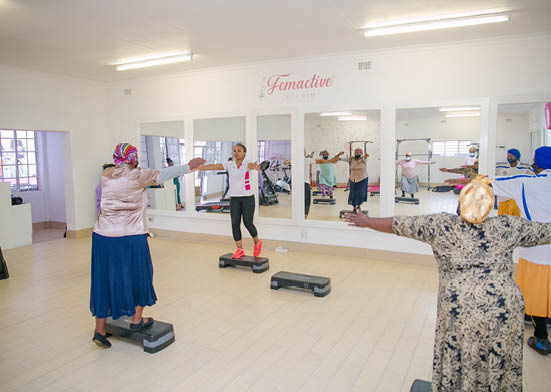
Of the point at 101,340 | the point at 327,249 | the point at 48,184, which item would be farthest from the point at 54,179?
the point at 101,340

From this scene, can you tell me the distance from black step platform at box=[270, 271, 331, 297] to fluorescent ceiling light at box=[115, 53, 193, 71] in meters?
3.66

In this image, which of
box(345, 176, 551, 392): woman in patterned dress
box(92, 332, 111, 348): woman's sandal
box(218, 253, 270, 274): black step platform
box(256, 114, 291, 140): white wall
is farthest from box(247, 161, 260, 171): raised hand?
box(345, 176, 551, 392): woman in patterned dress

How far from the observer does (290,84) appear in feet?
20.5

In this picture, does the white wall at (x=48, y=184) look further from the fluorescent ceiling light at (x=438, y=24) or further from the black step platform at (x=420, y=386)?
the black step platform at (x=420, y=386)

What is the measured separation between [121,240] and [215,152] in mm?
4146

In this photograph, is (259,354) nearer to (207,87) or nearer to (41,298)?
(41,298)

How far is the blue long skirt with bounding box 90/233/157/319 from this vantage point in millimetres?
3021

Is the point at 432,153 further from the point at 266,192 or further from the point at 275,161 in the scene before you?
the point at 266,192

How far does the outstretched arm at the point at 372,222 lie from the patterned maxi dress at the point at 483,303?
25 centimetres

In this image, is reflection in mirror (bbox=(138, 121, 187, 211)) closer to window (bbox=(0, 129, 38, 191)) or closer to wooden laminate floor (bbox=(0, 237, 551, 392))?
wooden laminate floor (bbox=(0, 237, 551, 392))

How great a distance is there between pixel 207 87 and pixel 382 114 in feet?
10.3

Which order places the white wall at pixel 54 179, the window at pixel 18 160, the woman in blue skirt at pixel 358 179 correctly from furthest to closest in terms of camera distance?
the white wall at pixel 54 179, the window at pixel 18 160, the woman in blue skirt at pixel 358 179

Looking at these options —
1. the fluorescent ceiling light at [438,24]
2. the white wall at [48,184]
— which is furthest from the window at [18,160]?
the fluorescent ceiling light at [438,24]

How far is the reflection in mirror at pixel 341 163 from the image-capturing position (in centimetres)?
587
